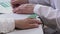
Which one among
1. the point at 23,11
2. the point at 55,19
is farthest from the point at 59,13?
the point at 23,11

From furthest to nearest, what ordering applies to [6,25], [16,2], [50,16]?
[16,2] < [50,16] < [6,25]

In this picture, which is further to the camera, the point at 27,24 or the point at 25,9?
the point at 25,9

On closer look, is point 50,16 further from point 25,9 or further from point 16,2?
point 16,2

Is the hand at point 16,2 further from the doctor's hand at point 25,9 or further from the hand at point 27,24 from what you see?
the hand at point 27,24

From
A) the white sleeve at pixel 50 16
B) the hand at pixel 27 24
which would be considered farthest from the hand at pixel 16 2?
A: the hand at pixel 27 24

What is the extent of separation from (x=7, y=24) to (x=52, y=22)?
11.7 inches

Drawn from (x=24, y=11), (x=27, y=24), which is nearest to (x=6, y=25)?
(x=27, y=24)

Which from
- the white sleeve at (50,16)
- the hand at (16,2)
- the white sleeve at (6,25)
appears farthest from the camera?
the hand at (16,2)

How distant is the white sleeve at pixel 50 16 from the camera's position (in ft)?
2.29

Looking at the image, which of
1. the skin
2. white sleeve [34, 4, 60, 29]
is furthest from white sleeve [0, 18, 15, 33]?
white sleeve [34, 4, 60, 29]

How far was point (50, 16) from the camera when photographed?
715 millimetres

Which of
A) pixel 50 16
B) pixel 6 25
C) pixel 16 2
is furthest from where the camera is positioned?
pixel 16 2

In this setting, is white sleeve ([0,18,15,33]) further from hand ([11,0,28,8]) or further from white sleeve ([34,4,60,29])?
hand ([11,0,28,8])

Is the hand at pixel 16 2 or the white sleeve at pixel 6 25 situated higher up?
the hand at pixel 16 2
